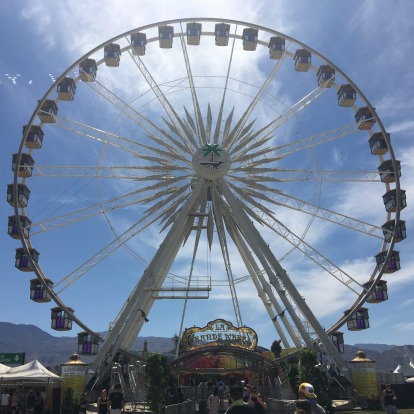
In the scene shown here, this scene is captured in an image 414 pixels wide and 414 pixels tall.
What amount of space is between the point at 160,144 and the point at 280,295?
33.6 feet

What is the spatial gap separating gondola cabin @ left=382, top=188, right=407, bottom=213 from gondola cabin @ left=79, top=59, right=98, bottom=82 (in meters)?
18.2

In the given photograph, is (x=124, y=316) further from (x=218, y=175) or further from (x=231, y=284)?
(x=218, y=175)

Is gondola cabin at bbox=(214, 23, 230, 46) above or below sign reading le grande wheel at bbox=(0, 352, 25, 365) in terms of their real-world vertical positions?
above

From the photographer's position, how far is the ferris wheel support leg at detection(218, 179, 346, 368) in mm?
23797

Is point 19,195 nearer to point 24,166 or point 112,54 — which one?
point 24,166

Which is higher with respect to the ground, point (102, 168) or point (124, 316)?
point (102, 168)

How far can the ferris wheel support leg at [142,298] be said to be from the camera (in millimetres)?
23953

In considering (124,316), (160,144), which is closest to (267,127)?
(160,144)

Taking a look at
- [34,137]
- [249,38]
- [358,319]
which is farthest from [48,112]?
[358,319]

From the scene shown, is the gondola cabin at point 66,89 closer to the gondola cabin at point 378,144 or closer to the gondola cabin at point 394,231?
the gondola cabin at point 378,144

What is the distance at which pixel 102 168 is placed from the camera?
88.0ft

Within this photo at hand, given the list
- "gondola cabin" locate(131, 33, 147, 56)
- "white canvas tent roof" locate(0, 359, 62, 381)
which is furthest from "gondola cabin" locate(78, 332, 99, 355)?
"gondola cabin" locate(131, 33, 147, 56)

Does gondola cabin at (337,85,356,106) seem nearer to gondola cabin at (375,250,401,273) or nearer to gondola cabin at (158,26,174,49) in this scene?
gondola cabin at (375,250,401,273)

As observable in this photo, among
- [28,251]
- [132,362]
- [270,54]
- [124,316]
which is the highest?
[270,54]
